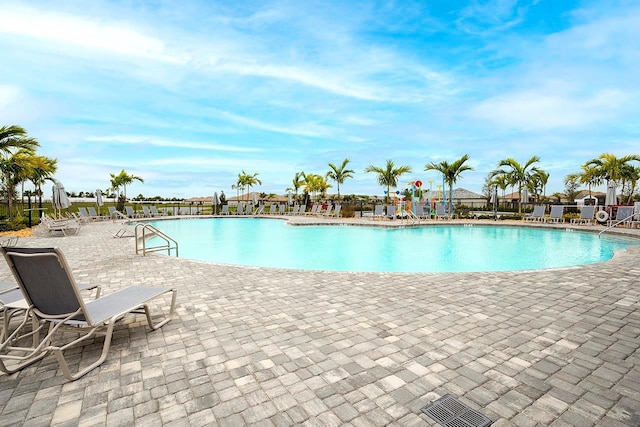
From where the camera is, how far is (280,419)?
6.19 feet

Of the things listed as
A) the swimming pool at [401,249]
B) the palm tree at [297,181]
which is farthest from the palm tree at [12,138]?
the palm tree at [297,181]

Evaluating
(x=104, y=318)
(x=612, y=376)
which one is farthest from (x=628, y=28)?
(x=104, y=318)

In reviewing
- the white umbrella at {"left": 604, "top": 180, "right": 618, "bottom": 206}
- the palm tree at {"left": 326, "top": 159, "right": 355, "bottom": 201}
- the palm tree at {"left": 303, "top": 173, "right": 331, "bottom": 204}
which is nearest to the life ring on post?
the white umbrella at {"left": 604, "top": 180, "right": 618, "bottom": 206}

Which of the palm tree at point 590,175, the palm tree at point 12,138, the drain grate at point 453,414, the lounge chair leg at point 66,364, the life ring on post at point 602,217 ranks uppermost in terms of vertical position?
the palm tree at point 12,138

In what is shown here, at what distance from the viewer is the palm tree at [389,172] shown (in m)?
24.6

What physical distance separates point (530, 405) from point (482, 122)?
89.5 feet

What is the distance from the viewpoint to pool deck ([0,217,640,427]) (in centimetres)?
196

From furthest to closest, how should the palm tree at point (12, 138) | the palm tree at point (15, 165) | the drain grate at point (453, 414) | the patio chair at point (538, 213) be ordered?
the patio chair at point (538, 213)
the palm tree at point (15, 165)
the palm tree at point (12, 138)
the drain grate at point (453, 414)

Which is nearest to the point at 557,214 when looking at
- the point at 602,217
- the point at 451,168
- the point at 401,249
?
the point at 602,217

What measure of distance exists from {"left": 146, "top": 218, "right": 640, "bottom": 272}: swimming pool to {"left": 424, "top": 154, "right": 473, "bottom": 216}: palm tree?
22.5 ft

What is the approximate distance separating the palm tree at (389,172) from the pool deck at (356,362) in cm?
2064

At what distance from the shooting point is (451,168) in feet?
71.8

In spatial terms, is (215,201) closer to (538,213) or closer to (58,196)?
(58,196)

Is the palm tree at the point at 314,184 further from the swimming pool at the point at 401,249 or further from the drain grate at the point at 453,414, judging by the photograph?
the drain grate at the point at 453,414
